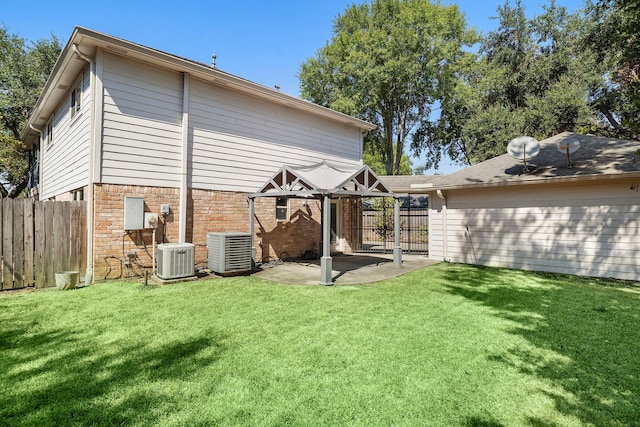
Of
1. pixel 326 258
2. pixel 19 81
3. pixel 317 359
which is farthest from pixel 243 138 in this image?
pixel 19 81

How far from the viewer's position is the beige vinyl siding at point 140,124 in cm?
705

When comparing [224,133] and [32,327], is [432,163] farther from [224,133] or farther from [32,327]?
[32,327]

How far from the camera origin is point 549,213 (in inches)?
338

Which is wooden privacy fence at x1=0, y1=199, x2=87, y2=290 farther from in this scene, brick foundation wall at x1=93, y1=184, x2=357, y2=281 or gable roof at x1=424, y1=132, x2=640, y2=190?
gable roof at x1=424, y1=132, x2=640, y2=190

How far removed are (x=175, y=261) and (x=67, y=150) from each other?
5.41 m

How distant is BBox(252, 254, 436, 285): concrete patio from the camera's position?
7.47 metres

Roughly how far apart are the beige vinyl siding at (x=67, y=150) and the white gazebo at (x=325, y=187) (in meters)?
4.27

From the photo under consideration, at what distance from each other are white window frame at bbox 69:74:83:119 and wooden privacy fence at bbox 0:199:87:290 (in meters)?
2.83

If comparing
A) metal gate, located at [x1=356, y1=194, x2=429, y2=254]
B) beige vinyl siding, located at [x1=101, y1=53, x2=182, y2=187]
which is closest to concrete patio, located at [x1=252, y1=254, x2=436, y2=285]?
beige vinyl siding, located at [x1=101, y1=53, x2=182, y2=187]

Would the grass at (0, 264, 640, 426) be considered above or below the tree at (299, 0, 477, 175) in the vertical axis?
below

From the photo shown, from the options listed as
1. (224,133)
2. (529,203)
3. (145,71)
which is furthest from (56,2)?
(529,203)

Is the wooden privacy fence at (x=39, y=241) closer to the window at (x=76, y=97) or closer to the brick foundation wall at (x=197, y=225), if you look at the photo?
the brick foundation wall at (x=197, y=225)

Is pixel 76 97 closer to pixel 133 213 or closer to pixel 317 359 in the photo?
pixel 133 213

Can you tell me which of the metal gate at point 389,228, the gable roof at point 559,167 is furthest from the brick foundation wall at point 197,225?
the metal gate at point 389,228
